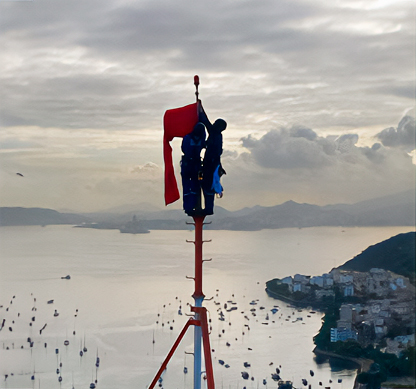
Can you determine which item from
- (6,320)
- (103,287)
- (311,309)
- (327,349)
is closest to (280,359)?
(327,349)

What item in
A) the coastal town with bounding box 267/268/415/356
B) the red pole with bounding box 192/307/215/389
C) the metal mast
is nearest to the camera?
the red pole with bounding box 192/307/215/389

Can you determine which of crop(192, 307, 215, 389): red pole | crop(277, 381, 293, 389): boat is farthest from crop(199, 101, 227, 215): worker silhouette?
crop(277, 381, 293, 389): boat

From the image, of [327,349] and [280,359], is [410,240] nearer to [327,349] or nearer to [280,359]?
[327,349]

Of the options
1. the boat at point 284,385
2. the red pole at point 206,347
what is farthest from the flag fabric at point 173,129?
the boat at point 284,385

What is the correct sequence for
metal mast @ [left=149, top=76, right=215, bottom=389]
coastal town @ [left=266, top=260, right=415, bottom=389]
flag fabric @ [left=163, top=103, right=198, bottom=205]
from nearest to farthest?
metal mast @ [left=149, top=76, right=215, bottom=389] → flag fabric @ [left=163, top=103, right=198, bottom=205] → coastal town @ [left=266, top=260, right=415, bottom=389]

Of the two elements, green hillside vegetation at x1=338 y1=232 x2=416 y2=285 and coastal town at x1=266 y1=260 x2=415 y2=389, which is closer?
coastal town at x1=266 y1=260 x2=415 y2=389

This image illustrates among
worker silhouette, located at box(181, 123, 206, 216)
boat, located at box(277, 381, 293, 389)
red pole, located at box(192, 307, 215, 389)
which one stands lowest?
boat, located at box(277, 381, 293, 389)

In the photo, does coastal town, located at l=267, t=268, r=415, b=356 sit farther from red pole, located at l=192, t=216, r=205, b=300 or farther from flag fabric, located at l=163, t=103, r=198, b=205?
flag fabric, located at l=163, t=103, r=198, b=205
